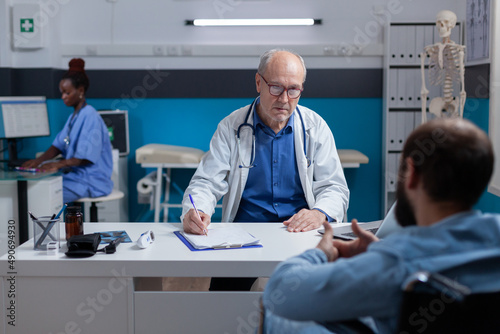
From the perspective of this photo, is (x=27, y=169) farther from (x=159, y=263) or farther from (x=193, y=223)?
(x=159, y=263)

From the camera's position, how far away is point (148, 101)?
4629mm

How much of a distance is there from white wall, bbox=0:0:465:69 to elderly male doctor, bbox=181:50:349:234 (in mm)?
2261

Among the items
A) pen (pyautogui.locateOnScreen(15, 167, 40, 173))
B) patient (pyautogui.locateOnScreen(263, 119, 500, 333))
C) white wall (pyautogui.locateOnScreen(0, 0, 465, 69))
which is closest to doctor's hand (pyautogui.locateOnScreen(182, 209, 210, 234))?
patient (pyautogui.locateOnScreen(263, 119, 500, 333))

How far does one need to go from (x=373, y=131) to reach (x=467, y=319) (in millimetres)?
3813

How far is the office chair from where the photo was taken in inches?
33.4

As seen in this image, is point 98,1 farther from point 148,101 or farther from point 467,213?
point 467,213

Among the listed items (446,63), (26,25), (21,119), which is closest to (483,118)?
(446,63)

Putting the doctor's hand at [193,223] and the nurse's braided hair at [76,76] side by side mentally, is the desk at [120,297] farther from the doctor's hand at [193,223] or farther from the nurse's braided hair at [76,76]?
the nurse's braided hair at [76,76]

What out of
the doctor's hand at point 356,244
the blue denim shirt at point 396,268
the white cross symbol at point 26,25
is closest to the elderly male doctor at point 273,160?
the doctor's hand at point 356,244

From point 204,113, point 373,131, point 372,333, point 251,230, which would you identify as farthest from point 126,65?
point 372,333

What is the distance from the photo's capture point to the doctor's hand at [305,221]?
1.95m

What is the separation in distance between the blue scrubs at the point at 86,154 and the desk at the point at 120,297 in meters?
2.18

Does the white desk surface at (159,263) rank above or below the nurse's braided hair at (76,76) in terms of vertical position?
below

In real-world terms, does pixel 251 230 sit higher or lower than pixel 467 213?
lower
